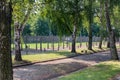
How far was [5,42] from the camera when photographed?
8.72 metres

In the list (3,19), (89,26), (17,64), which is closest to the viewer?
(3,19)

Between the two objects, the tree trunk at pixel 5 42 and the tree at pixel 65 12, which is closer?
the tree trunk at pixel 5 42

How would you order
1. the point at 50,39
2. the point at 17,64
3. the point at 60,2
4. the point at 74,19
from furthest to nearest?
1. the point at 50,39
2. the point at 74,19
3. the point at 60,2
4. the point at 17,64

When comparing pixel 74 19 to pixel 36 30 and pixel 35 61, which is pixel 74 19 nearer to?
pixel 35 61

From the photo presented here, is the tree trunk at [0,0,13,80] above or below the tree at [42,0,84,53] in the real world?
below

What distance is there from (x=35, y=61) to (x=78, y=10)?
11.5 metres

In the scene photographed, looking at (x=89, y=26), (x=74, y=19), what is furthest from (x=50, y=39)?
(x=74, y=19)

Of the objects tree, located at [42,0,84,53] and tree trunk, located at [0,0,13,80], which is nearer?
tree trunk, located at [0,0,13,80]

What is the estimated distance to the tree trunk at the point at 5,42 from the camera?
871cm

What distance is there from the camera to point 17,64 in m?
23.6

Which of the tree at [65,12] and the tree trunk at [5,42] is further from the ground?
the tree at [65,12]

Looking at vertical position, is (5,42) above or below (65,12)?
below

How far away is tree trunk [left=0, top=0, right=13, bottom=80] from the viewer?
8.71 meters

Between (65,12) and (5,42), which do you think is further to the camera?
(65,12)
